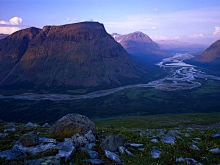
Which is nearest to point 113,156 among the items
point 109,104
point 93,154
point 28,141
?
point 93,154

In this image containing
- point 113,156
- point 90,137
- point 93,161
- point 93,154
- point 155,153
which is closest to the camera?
point 93,161

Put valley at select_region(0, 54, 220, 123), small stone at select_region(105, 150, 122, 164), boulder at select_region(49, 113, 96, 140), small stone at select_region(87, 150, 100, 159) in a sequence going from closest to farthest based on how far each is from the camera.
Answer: small stone at select_region(105, 150, 122, 164)
small stone at select_region(87, 150, 100, 159)
boulder at select_region(49, 113, 96, 140)
valley at select_region(0, 54, 220, 123)

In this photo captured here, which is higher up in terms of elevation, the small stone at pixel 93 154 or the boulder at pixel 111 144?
the boulder at pixel 111 144

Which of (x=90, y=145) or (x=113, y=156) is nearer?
(x=113, y=156)

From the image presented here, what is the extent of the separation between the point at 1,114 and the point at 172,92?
152 meters

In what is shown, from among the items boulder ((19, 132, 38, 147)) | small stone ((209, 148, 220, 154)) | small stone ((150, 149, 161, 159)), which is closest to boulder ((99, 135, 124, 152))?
small stone ((150, 149, 161, 159))

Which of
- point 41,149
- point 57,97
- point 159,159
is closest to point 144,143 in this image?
point 159,159

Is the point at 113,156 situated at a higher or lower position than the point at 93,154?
higher

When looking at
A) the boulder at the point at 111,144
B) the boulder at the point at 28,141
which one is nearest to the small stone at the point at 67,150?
the boulder at the point at 111,144

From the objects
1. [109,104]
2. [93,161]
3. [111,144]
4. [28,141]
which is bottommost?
[109,104]

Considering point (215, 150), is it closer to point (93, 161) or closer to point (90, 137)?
point (93, 161)

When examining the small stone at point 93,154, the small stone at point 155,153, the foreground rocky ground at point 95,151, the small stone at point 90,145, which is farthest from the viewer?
the small stone at point 90,145

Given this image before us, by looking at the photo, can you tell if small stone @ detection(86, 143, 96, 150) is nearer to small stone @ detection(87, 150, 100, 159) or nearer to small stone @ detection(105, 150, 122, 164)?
small stone @ detection(87, 150, 100, 159)

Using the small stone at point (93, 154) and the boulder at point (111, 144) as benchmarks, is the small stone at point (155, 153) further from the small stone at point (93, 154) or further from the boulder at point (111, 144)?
the small stone at point (93, 154)
